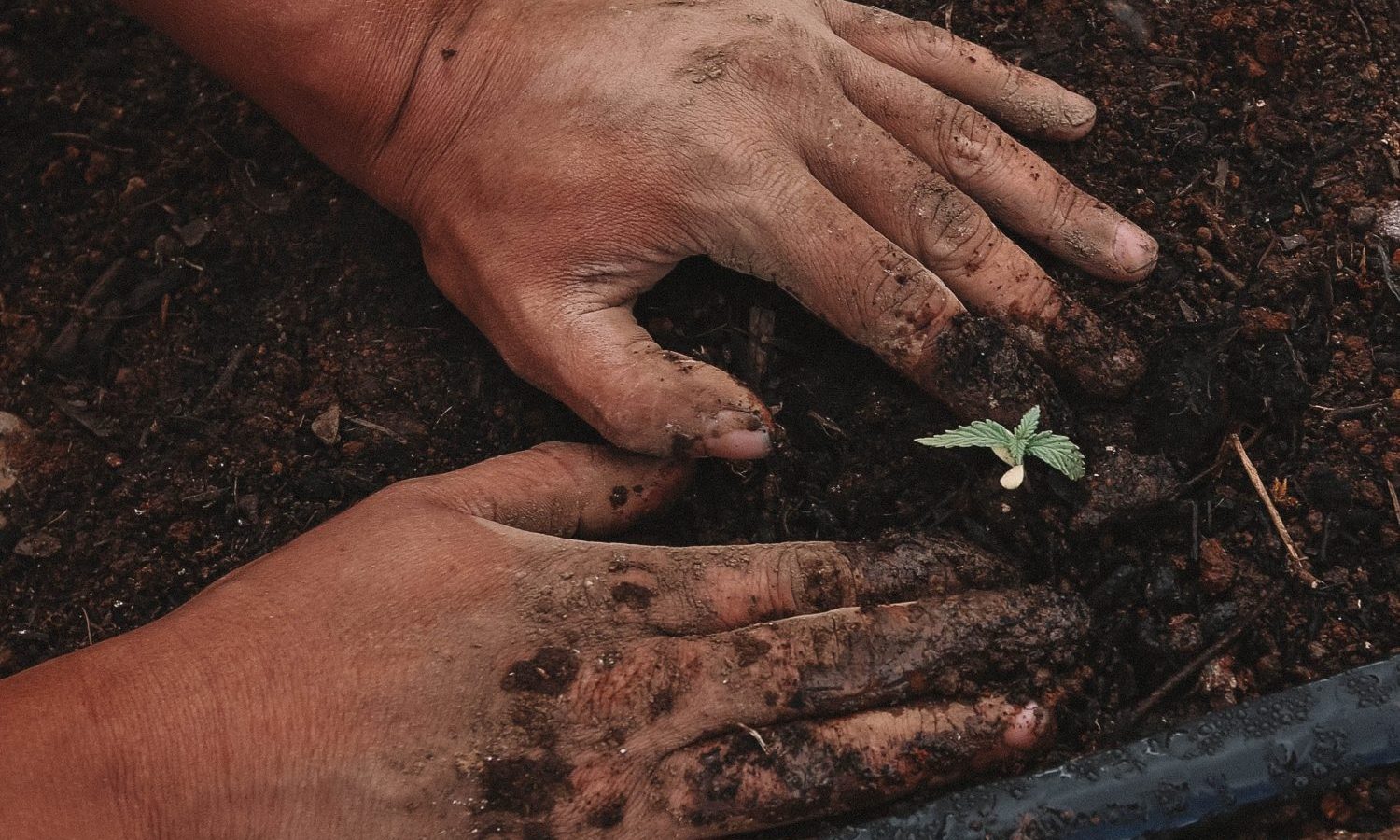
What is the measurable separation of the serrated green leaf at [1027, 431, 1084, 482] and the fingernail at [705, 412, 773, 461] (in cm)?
49

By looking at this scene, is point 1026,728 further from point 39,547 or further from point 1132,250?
point 39,547

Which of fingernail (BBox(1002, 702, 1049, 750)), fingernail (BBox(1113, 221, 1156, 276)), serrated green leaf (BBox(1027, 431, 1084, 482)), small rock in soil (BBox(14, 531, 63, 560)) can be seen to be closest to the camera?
fingernail (BBox(1002, 702, 1049, 750))

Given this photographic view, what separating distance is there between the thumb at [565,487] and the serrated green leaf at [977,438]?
0.52 metres

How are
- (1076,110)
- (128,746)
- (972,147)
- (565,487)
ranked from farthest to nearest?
(1076,110)
(972,147)
(565,487)
(128,746)

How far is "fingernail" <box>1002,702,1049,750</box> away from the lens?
1.70 meters

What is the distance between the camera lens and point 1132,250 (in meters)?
2.06

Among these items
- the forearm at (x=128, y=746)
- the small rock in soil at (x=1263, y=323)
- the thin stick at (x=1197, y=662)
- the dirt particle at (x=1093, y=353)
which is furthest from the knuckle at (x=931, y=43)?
the forearm at (x=128, y=746)

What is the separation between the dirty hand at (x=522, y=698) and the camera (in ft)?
5.49

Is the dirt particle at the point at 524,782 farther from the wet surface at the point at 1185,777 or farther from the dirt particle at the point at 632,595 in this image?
the wet surface at the point at 1185,777

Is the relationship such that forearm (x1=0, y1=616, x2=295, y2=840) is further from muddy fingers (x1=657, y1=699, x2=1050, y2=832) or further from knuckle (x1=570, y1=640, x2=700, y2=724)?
muddy fingers (x1=657, y1=699, x2=1050, y2=832)

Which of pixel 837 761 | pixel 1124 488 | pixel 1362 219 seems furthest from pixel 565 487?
pixel 1362 219

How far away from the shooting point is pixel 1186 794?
1659mm

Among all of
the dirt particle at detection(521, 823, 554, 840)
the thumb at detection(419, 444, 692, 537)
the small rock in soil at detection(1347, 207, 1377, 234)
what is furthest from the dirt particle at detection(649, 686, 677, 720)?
the small rock in soil at detection(1347, 207, 1377, 234)

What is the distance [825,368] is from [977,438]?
1.40 feet
